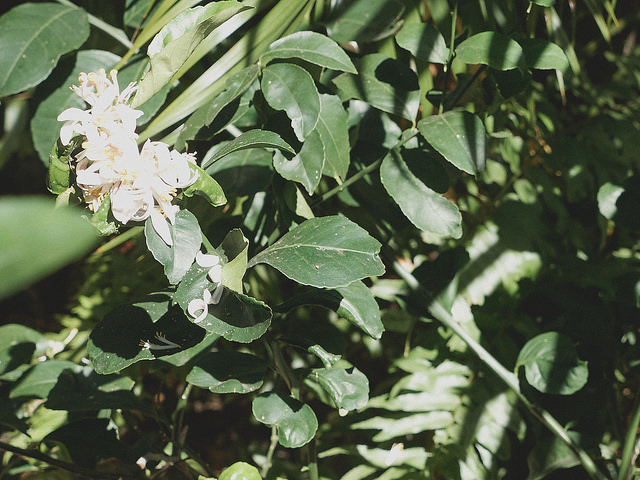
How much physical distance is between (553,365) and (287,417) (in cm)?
46

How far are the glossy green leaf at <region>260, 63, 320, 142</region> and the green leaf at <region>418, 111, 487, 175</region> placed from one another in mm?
161

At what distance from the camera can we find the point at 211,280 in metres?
0.57

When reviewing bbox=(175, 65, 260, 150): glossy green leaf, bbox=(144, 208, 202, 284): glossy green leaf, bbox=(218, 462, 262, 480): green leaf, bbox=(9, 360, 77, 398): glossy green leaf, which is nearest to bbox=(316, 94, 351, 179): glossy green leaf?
bbox=(175, 65, 260, 150): glossy green leaf

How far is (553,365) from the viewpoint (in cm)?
86

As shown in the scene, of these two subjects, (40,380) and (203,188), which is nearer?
(203,188)

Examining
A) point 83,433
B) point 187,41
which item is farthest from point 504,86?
point 83,433

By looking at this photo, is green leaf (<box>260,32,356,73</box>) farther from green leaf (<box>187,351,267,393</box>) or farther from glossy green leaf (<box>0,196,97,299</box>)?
glossy green leaf (<box>0,196,97,299</box>)

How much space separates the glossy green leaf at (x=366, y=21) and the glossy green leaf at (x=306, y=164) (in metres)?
0.20

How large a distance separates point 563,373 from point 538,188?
1.64 feet

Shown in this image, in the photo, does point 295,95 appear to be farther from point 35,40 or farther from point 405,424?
point 405,424

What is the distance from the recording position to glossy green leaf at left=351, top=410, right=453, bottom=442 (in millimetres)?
1033

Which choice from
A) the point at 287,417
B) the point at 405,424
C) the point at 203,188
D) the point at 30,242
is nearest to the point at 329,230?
the point at 203,188

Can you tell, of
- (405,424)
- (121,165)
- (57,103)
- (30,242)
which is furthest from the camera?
(405,424)

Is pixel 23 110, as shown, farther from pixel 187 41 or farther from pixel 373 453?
pixel 373 453
